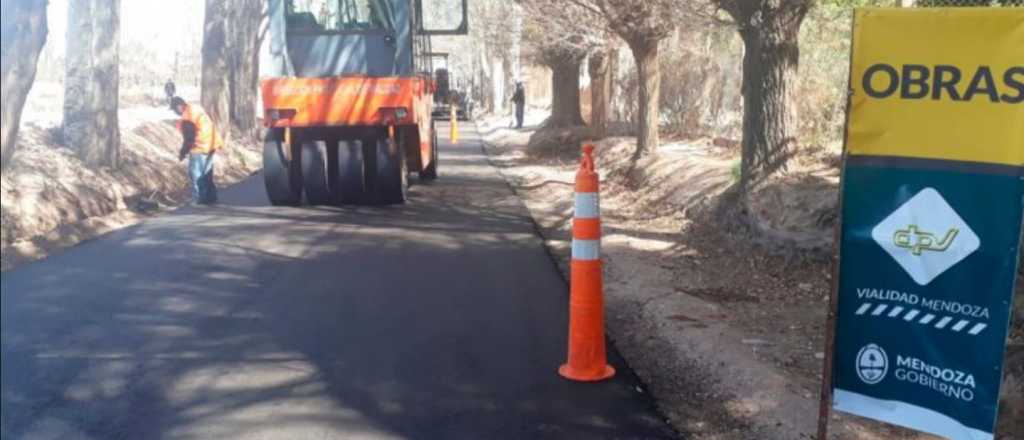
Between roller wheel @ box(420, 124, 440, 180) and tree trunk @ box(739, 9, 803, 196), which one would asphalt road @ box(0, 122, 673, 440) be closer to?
tree trunk @ box(739, 9, 803, 196)

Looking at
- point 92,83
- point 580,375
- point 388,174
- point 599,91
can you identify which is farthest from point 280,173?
point 599,91

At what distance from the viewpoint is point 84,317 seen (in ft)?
22.5

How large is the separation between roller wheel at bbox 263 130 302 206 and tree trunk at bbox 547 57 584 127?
13176 mm

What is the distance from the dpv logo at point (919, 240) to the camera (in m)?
3.98

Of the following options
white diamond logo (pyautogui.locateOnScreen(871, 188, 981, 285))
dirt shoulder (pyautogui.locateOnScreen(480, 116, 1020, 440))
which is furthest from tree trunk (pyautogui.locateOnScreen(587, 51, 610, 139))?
white diamond logo (pyautogui.locateOnScreen(871, 188, 981, 285))

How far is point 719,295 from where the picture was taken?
26.6 ft

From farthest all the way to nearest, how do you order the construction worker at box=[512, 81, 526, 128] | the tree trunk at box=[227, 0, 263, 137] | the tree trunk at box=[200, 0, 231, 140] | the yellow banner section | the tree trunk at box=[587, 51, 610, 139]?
1. the construction worker at box=[512, 81, 526, 128]
2. the tree trunk at box=[227, 0, 263, 137]
3. the tree trunk at box=[587, 51, 610, 139]
4. the tree trunk at box=[200, 0, 231, 140]
5. the yellow banner section

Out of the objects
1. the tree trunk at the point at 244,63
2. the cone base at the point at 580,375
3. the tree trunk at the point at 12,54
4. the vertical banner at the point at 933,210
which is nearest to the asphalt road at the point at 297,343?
the cone base at the point at 580,375

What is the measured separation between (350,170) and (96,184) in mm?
3289

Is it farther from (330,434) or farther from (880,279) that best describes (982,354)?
(330,434)

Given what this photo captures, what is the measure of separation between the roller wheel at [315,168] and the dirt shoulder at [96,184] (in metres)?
2.05

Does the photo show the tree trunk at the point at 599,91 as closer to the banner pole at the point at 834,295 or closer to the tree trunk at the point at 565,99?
the tree trunk at the point at 565,99

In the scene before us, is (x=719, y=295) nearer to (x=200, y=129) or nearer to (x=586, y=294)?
(x=586, y=294)

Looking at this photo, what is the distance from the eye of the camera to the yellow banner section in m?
3.81
